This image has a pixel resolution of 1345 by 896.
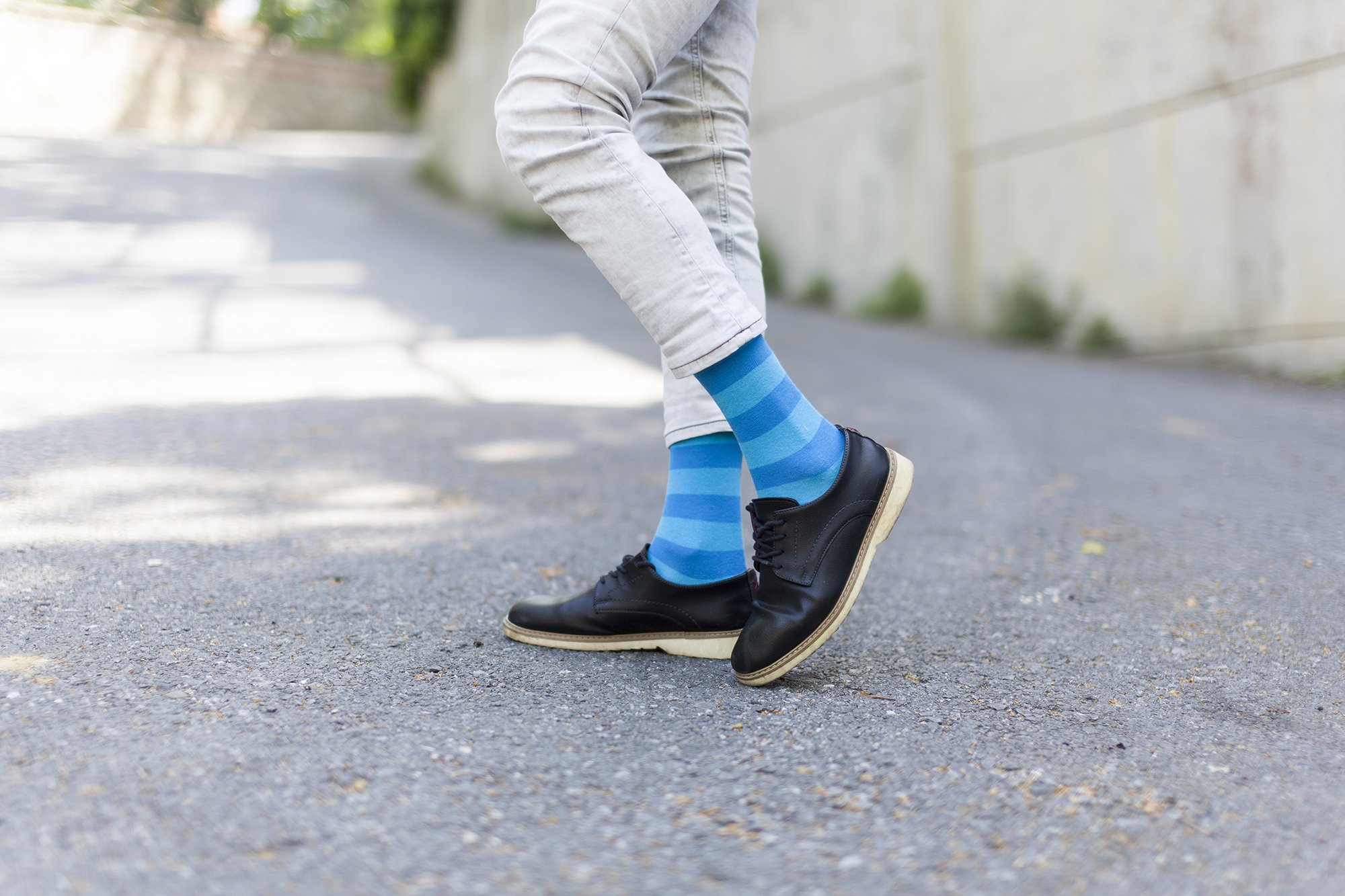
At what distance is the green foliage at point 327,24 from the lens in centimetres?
2952

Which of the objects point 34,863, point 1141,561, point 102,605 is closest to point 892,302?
point 1141,561

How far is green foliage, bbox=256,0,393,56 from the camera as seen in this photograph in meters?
29.5

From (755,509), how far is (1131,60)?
4324mm

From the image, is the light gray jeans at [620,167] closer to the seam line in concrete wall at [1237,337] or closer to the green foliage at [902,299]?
the seam line in concrete wall at [1237,337]

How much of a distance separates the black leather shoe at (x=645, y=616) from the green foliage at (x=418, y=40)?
46.5 feet

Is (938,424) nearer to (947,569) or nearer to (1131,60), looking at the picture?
(947,569)

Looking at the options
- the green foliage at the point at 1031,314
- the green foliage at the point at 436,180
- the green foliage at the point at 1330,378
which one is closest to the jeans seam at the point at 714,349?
the green foliage at the point at 1330,378

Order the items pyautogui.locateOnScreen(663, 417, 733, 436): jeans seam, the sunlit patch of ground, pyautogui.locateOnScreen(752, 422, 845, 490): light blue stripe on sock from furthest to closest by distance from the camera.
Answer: the sunlit patch of ground → pyautogui.locateOnScreen(663, 417, 733, 436): jeans seam → pyautogui.locateOnScreen(752, 422, 845, 490): light blue stripe on sock

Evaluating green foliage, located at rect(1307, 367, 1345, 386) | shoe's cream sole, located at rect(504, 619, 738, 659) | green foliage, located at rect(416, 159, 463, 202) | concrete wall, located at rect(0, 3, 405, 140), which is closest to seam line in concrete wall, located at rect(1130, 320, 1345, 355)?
green foliage, located at rect(1307, 367, 1345, 386)

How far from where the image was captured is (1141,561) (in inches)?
79.7

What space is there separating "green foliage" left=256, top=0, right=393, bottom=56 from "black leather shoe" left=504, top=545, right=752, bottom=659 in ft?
100

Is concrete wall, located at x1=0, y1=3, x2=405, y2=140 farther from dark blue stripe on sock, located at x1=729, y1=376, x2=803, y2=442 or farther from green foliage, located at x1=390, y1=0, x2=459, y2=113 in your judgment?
dark blue stripe on sock, located at x1=729, y1=376, x2=803, y2=442

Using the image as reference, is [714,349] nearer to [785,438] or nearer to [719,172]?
[785,438]

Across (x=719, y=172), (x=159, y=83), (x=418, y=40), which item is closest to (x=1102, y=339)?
(x=719, y=172)
